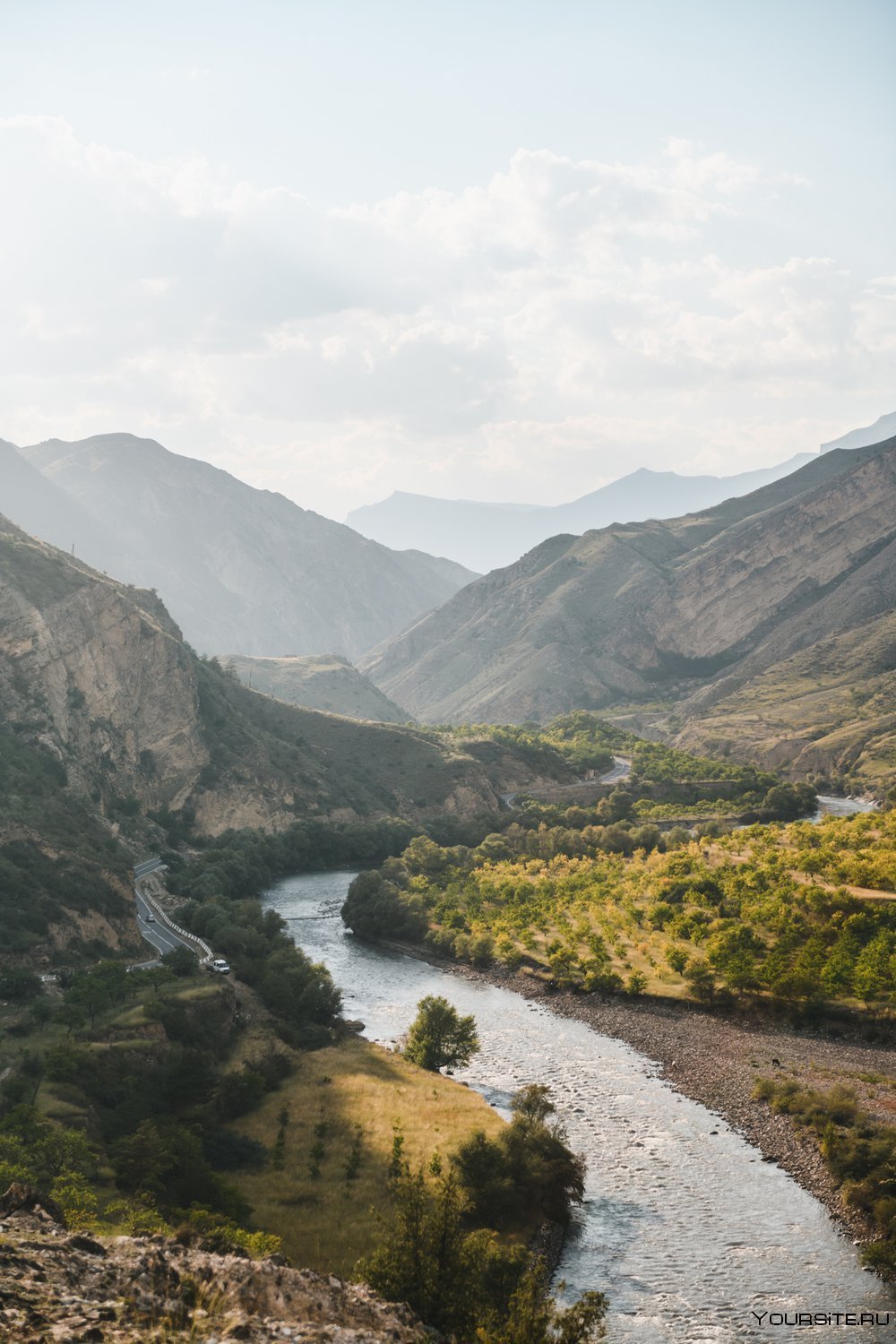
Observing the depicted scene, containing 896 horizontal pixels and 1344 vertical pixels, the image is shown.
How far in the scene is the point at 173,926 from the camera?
9900cm

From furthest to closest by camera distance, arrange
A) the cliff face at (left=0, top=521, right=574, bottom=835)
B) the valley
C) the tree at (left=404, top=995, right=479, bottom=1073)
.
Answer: the cliff face at (left=0, top=521, right=574, bottom=835)
the tree at (left=404, top=995, right=479, bottom=1073)
the valley

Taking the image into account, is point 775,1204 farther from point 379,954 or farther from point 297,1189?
point 379,954

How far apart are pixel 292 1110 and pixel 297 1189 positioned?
10111 mm

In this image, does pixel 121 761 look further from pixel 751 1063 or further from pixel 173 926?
pixel 751 1063

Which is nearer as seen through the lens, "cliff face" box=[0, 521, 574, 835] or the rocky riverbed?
the rocky riverbed

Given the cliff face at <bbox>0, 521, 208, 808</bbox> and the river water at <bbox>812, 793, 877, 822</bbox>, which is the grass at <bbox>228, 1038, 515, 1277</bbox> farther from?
the river water at <bbox>812, 793, 877, 822</bbox>

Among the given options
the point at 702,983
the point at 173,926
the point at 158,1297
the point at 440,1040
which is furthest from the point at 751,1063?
the point at 173,926

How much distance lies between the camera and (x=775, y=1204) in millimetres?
47500

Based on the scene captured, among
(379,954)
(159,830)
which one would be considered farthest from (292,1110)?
(159,830)

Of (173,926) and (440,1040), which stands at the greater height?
(173,926)

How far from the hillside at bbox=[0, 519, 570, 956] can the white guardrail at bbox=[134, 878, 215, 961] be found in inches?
190

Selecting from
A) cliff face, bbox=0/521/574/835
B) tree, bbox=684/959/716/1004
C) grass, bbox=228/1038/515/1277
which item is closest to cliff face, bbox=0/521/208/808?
cliff face, bbox=0/521/574/835

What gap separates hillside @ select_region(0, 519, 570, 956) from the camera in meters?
98.0

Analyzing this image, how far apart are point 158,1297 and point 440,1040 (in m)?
44.7
